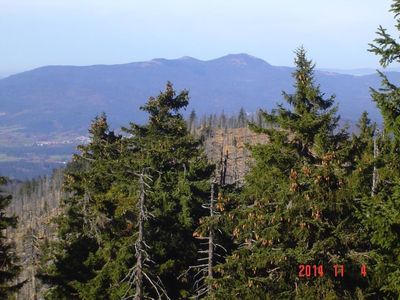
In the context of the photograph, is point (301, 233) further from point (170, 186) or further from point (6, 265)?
point (170, 186)

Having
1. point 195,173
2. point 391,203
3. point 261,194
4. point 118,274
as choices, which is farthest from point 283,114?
point 195,173

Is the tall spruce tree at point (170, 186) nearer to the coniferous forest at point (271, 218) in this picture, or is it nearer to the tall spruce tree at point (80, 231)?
the coniferous forest at point (271, 218)

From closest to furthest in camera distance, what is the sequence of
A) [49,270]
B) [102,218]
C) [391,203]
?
1. [391,203]
2. [102,218]
3. [49,270]

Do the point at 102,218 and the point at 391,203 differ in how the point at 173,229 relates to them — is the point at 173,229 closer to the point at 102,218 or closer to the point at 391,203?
the point at 102,218

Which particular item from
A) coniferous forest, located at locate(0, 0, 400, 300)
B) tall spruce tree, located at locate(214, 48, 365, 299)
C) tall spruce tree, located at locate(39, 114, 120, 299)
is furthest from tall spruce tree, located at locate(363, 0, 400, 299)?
tall spruce tree, located at locate(39, 114, 120, 299)

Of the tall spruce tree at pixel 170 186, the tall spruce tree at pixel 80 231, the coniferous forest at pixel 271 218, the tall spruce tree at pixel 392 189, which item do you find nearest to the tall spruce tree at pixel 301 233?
the coniferous forest at pixel 271 218

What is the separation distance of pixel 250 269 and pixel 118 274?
6.91 m

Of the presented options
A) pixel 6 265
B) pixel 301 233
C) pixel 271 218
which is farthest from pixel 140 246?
pixel 6 265

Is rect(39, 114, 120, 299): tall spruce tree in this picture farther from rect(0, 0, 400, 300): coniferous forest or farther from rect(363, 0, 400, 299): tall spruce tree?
rect(363, 0, 400, 299): tall spruce tree

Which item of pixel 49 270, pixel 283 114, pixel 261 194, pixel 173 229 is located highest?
pixel 283 114

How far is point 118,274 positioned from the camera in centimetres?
2012
